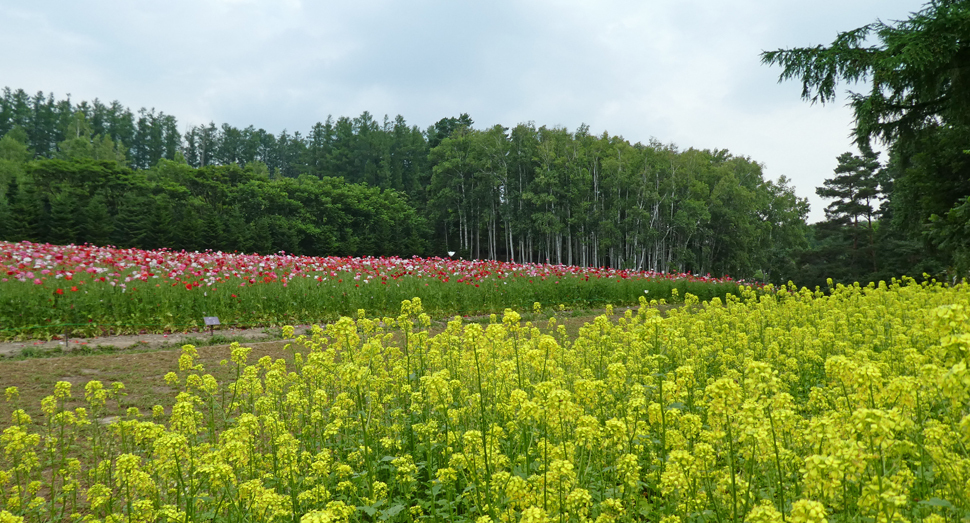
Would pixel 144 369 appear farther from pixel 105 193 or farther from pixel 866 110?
pixel 105 193

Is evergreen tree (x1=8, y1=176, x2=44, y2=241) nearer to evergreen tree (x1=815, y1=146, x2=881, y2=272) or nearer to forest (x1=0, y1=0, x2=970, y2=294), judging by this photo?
forest (x1=0, y1=0, x2=970, y2=294)

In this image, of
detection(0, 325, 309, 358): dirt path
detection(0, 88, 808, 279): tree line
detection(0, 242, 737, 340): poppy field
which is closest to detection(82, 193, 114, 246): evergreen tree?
detection(0, 88, 808, 279): tree line

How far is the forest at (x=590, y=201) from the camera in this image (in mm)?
10711

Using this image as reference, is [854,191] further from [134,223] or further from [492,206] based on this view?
[134,223]

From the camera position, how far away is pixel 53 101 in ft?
270

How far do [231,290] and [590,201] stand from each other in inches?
1223

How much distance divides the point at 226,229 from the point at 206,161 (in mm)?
57472

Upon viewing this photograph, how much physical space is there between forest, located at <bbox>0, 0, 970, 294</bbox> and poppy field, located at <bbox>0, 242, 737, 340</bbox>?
835 cm

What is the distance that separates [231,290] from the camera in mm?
10305

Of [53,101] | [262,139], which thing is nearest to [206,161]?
[262,139]

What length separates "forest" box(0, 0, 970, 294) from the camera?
1071 cm

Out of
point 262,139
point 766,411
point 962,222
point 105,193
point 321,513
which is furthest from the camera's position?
point 262,139

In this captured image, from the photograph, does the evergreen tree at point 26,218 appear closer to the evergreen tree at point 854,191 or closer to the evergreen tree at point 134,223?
the evergreen tree at point 134,223

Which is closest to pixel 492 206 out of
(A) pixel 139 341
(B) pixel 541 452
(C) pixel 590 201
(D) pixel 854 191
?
(C) pixel 590 201
